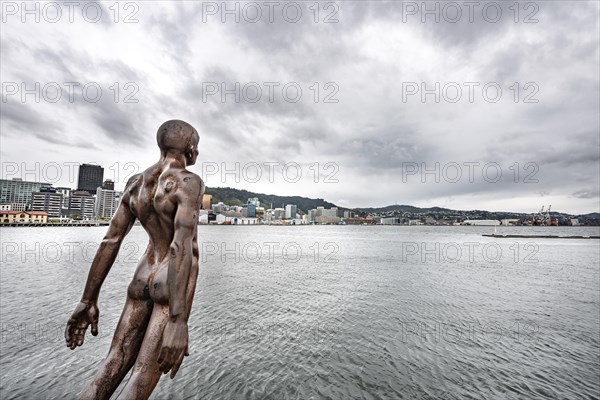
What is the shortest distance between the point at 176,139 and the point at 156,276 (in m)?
1.32

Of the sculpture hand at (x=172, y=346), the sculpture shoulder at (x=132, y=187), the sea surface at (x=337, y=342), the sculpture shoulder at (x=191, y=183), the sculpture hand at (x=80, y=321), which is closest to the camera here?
the sculpture hand at (x=172, y=346)

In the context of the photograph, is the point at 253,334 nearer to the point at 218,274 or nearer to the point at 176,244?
the point at 176,244

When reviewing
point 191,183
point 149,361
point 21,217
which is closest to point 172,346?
point 149,361

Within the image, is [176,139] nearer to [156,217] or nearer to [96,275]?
[156,217]

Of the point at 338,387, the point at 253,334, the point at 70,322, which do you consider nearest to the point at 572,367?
the point at 338,387

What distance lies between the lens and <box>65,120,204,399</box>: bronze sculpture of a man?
2486 mm

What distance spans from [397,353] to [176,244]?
8.31 m

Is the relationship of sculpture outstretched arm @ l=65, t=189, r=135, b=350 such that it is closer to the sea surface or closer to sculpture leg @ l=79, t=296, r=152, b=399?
sculpture leg @ l=79, t=296, r=152, b=399

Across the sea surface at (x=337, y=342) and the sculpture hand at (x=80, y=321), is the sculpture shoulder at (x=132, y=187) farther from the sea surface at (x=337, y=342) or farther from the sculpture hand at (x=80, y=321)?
the sea surface at (x=337, y=342)

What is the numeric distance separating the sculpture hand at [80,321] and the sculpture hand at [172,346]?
3.67 ft

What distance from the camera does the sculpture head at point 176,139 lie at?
295cm

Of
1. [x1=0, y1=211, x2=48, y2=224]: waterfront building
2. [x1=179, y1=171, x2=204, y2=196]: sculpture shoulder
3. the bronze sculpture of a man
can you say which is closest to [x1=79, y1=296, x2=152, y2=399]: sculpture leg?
the bronze sculpture of a man

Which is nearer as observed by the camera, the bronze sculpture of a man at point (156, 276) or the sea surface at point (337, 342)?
the bronze sculpture of a man at point (156, 276)

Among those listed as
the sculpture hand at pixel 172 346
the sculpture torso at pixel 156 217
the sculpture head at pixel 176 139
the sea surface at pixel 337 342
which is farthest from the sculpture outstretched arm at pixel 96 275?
the sea surface at pixel 337 342
